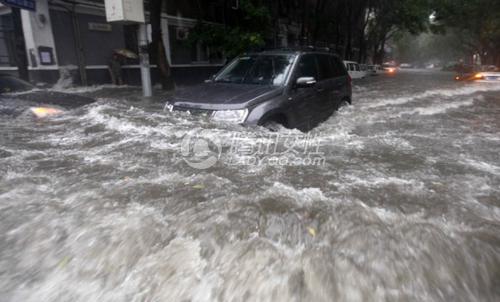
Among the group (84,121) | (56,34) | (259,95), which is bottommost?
(84,121)

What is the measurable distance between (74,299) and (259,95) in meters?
3.67

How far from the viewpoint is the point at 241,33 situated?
1353cm

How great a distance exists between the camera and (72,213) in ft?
11.2

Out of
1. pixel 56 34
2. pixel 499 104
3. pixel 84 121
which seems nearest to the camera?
pixel 84 121

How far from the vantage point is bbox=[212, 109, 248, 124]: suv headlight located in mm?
5074

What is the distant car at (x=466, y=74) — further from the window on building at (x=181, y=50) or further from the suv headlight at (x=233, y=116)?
the suv headlight at (x=233, y=116)

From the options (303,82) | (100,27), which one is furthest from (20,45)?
(303,82)

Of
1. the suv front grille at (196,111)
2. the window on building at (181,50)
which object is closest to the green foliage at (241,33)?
the window on building at (181,50)

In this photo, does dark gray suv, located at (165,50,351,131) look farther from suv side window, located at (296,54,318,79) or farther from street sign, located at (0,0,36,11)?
street sign, located at (0,0,36,11)

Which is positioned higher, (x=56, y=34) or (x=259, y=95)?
(x=56, y=34)

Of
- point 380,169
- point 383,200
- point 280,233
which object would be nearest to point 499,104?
point 380,169

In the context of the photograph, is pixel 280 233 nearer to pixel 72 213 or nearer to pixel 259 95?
pixel 72 213

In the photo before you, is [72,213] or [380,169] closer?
[72,213]

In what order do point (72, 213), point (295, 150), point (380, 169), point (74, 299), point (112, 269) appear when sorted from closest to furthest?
point (74, 299) < point (112, 269) < point (72, 213) < point (380, 169) < point (295, 150)
